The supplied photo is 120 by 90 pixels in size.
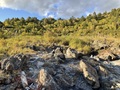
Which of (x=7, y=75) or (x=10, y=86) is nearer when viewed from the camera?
(x=10, y=86)

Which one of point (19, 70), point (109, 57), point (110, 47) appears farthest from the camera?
point (110, 47)

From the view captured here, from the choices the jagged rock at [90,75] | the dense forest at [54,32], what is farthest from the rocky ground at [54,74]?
the dense forest at [54,32]

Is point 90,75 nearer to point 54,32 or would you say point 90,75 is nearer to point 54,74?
point 54,74

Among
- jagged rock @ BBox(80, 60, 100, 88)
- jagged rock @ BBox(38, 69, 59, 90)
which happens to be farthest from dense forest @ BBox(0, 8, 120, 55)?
jagged rock @ BBox(38, 69, 59, 90)

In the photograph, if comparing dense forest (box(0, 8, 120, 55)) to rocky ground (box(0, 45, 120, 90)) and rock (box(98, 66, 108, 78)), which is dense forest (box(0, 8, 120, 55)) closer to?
rocky ground (box(0, 45, 120, 90))

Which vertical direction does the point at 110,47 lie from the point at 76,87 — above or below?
above

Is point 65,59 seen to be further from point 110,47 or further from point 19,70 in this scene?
point 110,47

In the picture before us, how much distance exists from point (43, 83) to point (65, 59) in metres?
4.82

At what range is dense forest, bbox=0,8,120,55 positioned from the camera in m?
21.3

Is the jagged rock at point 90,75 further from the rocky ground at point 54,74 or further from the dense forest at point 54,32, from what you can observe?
the dense forest at point 54,32

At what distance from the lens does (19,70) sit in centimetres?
1212

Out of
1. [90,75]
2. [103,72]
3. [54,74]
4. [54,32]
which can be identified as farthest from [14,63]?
[54,32]

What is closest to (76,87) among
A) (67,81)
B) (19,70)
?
(67,81)

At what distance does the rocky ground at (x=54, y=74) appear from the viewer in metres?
10.9
